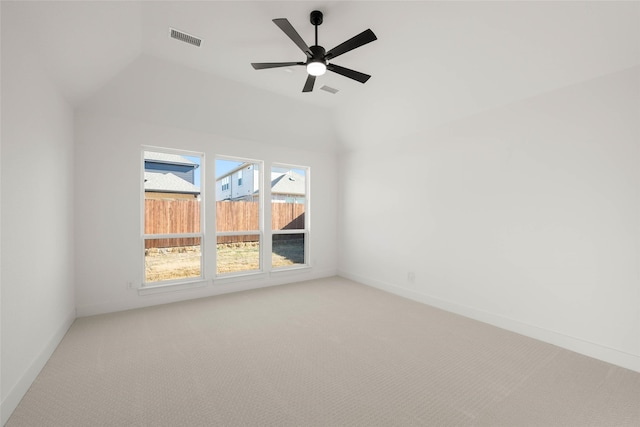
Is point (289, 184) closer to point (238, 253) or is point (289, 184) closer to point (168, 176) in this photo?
point (238, 253)

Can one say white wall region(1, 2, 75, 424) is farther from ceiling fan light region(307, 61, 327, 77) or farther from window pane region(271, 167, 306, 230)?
window pane region(271, 167, 306, 230)

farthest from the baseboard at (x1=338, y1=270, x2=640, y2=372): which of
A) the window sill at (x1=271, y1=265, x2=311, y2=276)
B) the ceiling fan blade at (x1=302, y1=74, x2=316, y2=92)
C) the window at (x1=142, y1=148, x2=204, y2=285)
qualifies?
the window at (x1=142, y1=148, x2=204, y2=285)

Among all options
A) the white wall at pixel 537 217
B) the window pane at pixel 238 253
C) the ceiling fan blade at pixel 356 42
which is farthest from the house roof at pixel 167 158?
the white wall at pixel 537 217

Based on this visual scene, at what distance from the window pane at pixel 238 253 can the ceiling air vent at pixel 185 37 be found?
2.79 metres

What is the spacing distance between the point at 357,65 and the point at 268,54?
42.6 inches

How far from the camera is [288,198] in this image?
530 cm

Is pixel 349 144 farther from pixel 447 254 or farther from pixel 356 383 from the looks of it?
pixel 356 383

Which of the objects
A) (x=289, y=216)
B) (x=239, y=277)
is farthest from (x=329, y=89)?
(x=239, y=277)

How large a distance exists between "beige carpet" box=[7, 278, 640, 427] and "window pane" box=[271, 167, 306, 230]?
7.05ft

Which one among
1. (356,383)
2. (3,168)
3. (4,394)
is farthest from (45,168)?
(356,383)

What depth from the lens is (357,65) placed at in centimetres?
333

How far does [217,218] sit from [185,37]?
101 inches

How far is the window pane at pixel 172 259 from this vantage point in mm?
4000

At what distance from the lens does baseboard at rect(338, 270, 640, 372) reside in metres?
2.44
